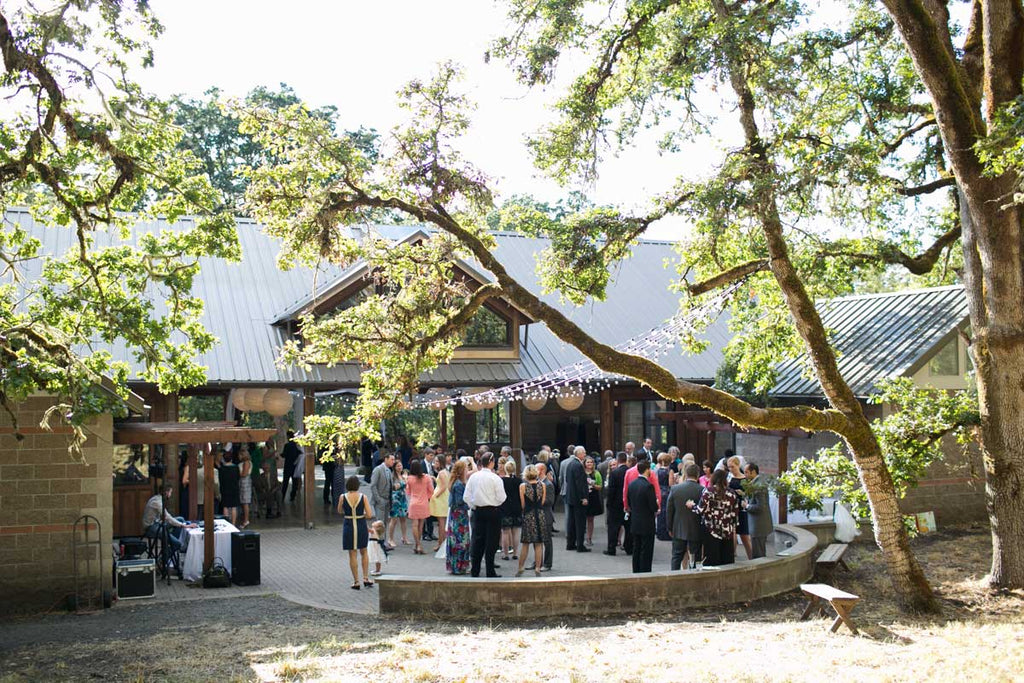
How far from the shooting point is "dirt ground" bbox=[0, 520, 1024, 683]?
8031 mm

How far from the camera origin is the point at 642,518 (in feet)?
40.5

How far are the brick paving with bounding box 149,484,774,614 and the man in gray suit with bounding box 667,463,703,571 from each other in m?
0.81

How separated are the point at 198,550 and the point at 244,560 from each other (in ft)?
2.79

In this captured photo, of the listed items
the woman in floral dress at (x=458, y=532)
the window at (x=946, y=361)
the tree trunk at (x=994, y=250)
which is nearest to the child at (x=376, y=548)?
the woman in floral dress at (x=458, y=532)

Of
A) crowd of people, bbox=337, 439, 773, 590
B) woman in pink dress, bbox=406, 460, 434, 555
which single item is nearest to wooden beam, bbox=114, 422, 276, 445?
crowd of people, bbox=337, 439, 773, 590

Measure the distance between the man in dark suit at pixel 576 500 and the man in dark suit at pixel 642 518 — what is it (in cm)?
187

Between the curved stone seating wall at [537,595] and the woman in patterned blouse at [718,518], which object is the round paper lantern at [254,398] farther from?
the woman in patterned blouse at [718,518]

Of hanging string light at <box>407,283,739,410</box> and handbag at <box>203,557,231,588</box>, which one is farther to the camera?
hanging string light at <box>407,283,739,410</box>

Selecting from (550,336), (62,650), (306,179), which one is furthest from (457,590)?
(550,336)

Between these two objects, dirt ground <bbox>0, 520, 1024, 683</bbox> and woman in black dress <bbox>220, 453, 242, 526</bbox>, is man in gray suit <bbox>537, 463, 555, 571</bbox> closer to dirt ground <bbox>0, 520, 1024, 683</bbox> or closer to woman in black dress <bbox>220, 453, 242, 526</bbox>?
dirt ground <bbox>0, 520, 1024, 683</bbox>

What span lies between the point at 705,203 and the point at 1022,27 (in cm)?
435

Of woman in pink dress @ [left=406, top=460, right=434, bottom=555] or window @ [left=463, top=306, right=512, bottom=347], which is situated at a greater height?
window @ [left=463, top=306, right=512, bottom=347]

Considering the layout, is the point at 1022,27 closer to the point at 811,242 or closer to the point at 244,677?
the point at 811,242

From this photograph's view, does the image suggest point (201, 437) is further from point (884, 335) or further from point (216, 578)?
point (884, 335)
